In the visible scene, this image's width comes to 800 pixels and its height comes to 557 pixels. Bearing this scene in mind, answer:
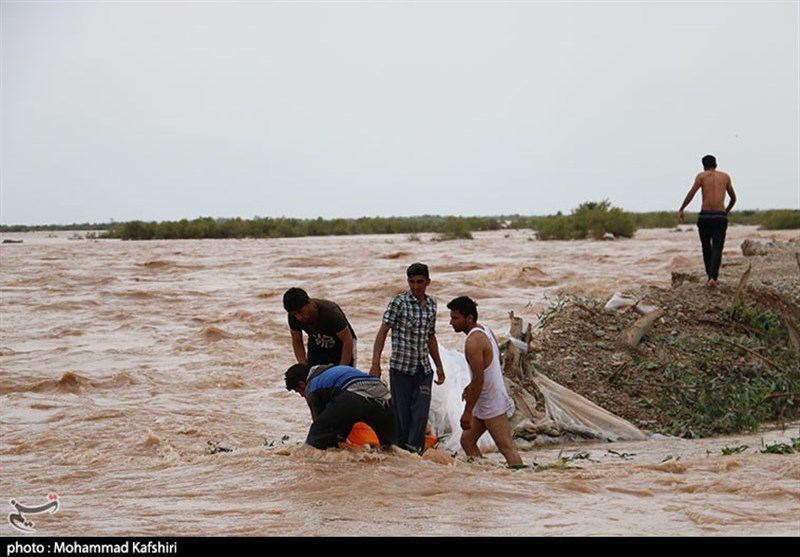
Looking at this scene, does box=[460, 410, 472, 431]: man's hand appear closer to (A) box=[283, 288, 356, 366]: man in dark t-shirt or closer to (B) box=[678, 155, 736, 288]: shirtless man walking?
(A) box=[283, 288, 356, 366]: man in dark t-shirt

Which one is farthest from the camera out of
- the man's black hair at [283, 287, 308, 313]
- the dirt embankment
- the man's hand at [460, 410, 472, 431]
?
the dirt embankment

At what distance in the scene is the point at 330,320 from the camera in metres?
7.11

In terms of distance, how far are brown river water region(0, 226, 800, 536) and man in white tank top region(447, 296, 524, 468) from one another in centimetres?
24

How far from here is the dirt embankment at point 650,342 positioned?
9516mm

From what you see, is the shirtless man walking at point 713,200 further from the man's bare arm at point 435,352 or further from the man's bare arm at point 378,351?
the man's bare arm at point 378,351

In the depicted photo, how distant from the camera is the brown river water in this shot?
5.66 metres

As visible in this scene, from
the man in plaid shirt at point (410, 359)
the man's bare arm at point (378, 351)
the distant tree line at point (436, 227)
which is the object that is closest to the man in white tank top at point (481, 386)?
the man in plaid shirt at point (410, 359)

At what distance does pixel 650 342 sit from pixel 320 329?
14.3ft

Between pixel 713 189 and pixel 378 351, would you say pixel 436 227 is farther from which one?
pixel 378 351

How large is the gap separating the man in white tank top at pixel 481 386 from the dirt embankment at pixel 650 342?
84.9 inches

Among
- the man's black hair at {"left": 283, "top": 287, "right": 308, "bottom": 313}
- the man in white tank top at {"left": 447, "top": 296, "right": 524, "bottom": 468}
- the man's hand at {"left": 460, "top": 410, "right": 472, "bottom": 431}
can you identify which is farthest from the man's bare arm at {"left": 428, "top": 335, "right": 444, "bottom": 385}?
the man's black hair at {"left": 283, "top": 287, "right": 308, "bottom": 313}

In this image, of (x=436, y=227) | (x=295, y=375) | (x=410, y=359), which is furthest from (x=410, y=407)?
(x=436, y=227)

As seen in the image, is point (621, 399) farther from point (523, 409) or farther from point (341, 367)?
point (341, 367)
